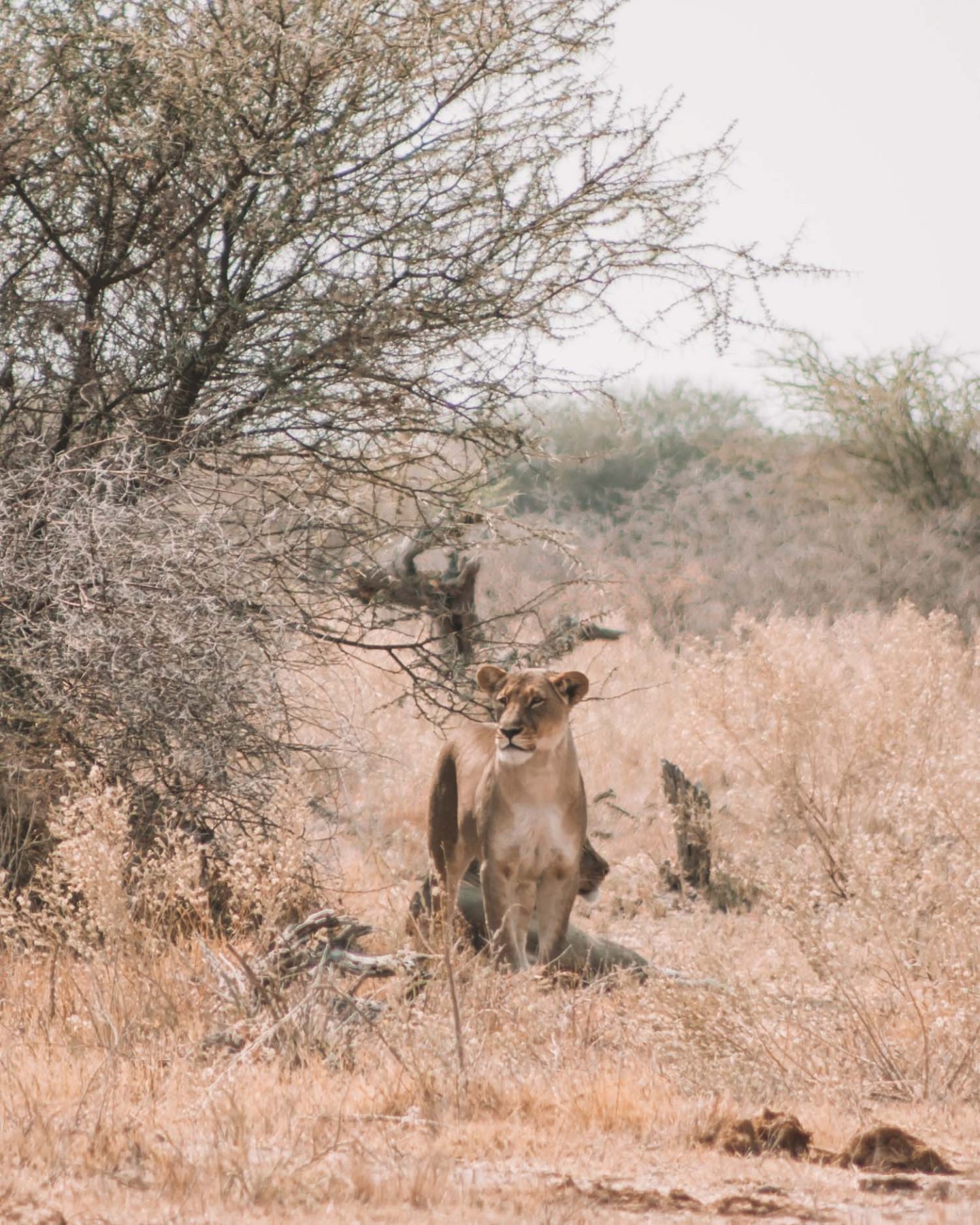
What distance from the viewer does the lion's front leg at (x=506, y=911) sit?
6844mm

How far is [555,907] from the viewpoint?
275 inches

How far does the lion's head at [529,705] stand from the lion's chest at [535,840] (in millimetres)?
258

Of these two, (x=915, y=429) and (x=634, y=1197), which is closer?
(x=634, y=1197)

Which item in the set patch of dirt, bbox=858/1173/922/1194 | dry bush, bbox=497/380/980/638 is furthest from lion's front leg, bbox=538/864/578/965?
dry bush, bbox=497/380/980/638

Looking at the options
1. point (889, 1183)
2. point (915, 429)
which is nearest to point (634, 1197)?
point (889, 1183)

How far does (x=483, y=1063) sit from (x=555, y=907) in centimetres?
195

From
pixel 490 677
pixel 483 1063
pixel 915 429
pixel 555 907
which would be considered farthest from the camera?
pixel 915 429

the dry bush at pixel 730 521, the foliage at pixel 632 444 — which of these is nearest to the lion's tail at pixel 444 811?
the dry bush at pixel 730 521

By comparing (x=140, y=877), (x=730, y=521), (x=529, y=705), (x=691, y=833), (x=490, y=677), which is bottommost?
(x=691, y=833)

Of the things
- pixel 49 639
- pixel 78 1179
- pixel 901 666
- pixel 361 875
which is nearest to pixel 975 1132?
pixel 78 1179

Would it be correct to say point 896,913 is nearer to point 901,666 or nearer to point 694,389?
point 901,666

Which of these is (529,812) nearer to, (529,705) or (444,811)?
(529,705)

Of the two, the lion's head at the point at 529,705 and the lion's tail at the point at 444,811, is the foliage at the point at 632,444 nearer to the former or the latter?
the lion's tail at the point at 444,811

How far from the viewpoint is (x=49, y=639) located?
22.5 ft
